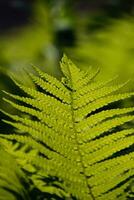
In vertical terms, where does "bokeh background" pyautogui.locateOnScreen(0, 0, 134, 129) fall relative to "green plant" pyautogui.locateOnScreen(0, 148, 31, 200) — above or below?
above

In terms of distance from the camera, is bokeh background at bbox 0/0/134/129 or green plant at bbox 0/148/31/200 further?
bokeh background at bbox 0/0/134/129

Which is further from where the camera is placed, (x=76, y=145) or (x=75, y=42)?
(x=75, y=42)

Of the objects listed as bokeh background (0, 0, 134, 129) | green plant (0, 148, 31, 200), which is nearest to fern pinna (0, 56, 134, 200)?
green plant (0, 148, 31, 200)

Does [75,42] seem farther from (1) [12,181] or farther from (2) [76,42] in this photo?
(1) [12,181]

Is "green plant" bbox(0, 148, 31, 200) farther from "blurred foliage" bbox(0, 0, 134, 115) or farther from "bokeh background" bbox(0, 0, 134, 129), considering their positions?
"blurred foliage" bbox(0, 0, 134, 115)

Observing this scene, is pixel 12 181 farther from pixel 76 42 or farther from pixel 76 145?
pixel 76 42

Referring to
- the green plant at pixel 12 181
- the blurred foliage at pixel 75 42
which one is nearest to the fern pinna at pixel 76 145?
the green plant at pixel 12 181

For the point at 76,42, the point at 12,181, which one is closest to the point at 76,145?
the point at 12,181

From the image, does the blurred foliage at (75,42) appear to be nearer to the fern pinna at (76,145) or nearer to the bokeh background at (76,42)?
the bokeh background at (76,42)

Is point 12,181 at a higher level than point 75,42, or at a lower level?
lower
